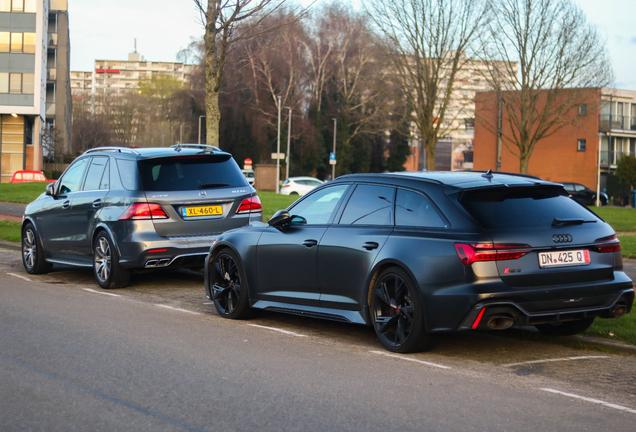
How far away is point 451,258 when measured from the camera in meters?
6.05

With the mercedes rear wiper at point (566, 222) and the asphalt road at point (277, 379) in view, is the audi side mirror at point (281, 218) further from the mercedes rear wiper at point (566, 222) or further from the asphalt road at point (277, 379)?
the mercedes rear wiper at point (566, 222)

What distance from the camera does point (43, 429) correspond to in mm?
4527

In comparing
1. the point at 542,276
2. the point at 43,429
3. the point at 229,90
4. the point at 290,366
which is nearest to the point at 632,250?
the point at 542,276

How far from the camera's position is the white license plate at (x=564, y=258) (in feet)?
20.1

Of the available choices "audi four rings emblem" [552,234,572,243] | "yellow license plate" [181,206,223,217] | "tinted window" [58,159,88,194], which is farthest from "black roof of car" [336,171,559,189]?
"tinted window" [58,159,88,194]

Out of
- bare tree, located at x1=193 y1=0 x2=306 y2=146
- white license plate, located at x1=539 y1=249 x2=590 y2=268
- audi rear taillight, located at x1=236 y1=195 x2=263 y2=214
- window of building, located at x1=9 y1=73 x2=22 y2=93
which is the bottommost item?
white license plate, located at x1=539 y1=249 x2=590 y2=268

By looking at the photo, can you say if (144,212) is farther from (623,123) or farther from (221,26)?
(623,123)

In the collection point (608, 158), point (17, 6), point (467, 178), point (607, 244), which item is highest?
point (17, 6)

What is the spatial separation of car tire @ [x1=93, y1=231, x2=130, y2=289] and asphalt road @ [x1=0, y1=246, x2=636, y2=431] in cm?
182

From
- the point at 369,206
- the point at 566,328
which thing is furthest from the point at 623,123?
the point at 369,206

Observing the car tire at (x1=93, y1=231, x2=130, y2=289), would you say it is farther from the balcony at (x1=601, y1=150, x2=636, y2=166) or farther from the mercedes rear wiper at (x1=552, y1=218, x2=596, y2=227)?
the balcony at (x1=601, y1=150, x2=636, y2=166)

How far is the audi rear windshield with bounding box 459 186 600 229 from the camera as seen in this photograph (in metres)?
6.19

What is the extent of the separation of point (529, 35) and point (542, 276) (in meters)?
38.7

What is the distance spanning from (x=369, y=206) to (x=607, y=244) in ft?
6.54
